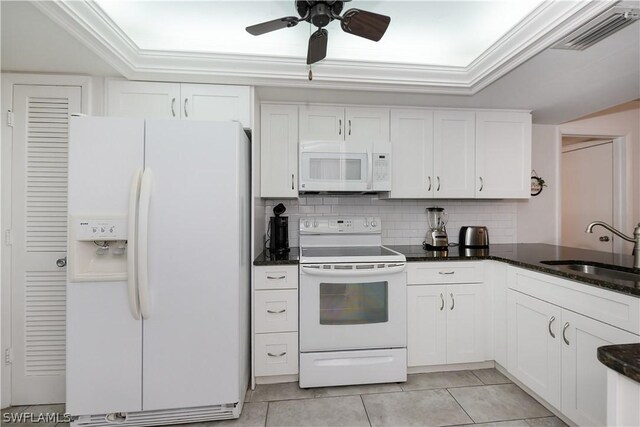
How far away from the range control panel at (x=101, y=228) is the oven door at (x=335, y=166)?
1.27 meters

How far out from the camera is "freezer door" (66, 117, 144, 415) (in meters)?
1.62

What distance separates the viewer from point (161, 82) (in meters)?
2.08

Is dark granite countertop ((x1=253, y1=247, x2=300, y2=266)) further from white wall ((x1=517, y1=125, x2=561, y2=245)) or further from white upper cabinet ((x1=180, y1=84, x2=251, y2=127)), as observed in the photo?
white wall ((x1=517, y1=125, x2=561, y2=245))

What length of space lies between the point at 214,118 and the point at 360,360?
6.71 ft

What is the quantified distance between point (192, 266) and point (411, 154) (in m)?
1.98

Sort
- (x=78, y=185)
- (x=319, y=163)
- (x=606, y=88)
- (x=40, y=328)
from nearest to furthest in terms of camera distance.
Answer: (x=78, y=185)
(x=40, y=328)
(x=606, y=88)
(x=319, y=163)

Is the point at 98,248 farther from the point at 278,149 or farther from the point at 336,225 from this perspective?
the point at 336,225

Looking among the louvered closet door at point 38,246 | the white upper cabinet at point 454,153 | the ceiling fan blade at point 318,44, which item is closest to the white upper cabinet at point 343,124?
the white upper cabinet at point 454,153

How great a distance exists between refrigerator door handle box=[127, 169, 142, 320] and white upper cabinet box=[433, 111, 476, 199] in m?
2.29

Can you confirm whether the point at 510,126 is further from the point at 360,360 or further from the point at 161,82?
the point at 161,82

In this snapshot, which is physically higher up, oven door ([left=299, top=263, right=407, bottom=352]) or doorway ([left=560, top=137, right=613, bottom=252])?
doorway ([left=560, top=137, right=613, bottom=252])

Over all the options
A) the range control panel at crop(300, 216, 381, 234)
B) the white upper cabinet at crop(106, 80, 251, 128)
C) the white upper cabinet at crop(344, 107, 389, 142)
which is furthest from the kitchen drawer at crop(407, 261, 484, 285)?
the white upper cabinet at crop(106, 80, 251, 128)

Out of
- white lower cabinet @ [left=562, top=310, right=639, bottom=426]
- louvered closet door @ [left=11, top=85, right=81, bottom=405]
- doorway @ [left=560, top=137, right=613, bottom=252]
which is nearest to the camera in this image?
white lower cabinet @ [left=562, top=310, right=639, bottom=426]

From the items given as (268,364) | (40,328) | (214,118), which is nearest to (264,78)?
(214,118)
